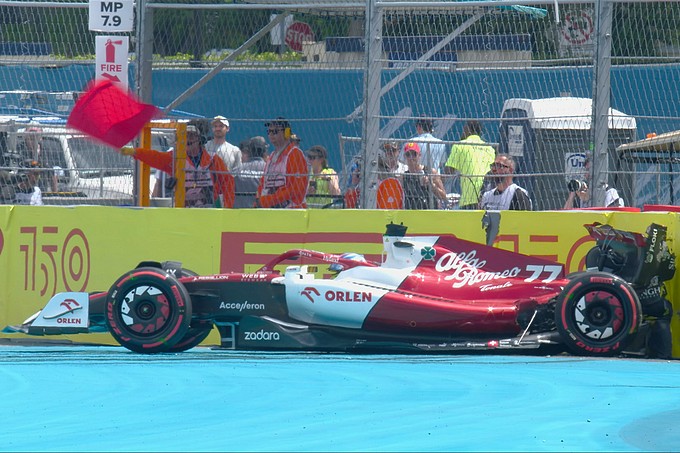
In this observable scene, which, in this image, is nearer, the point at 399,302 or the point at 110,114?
the point at 399,302

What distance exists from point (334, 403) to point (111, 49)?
16.8 feet

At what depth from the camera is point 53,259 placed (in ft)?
35.9

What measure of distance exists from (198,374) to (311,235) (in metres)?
2.44

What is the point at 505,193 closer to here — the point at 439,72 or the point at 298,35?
the point at 439,72

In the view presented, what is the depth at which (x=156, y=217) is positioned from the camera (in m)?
10.8

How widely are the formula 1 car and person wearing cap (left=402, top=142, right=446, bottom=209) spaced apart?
1.49 m

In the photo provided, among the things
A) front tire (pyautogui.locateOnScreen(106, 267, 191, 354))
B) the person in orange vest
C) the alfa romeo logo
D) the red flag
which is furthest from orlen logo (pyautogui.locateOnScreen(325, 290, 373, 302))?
the red flag

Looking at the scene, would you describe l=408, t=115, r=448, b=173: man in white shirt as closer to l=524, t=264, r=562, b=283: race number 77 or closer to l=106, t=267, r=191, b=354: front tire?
l=524, t=264, r=562, b=283: race number 77

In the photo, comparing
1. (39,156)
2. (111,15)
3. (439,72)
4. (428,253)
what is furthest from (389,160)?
(39,156)

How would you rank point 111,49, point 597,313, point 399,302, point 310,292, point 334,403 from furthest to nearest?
point 111,49
point 310,292
point 399,302
point 597,313
point 334,403

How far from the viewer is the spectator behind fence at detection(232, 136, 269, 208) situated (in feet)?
38.2

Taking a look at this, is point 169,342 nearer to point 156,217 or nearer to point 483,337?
point 156,217

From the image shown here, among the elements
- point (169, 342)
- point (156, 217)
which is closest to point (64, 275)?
point (156, 217)

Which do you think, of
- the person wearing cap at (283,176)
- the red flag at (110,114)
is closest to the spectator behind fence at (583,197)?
the person wearing cap at (283,176)
